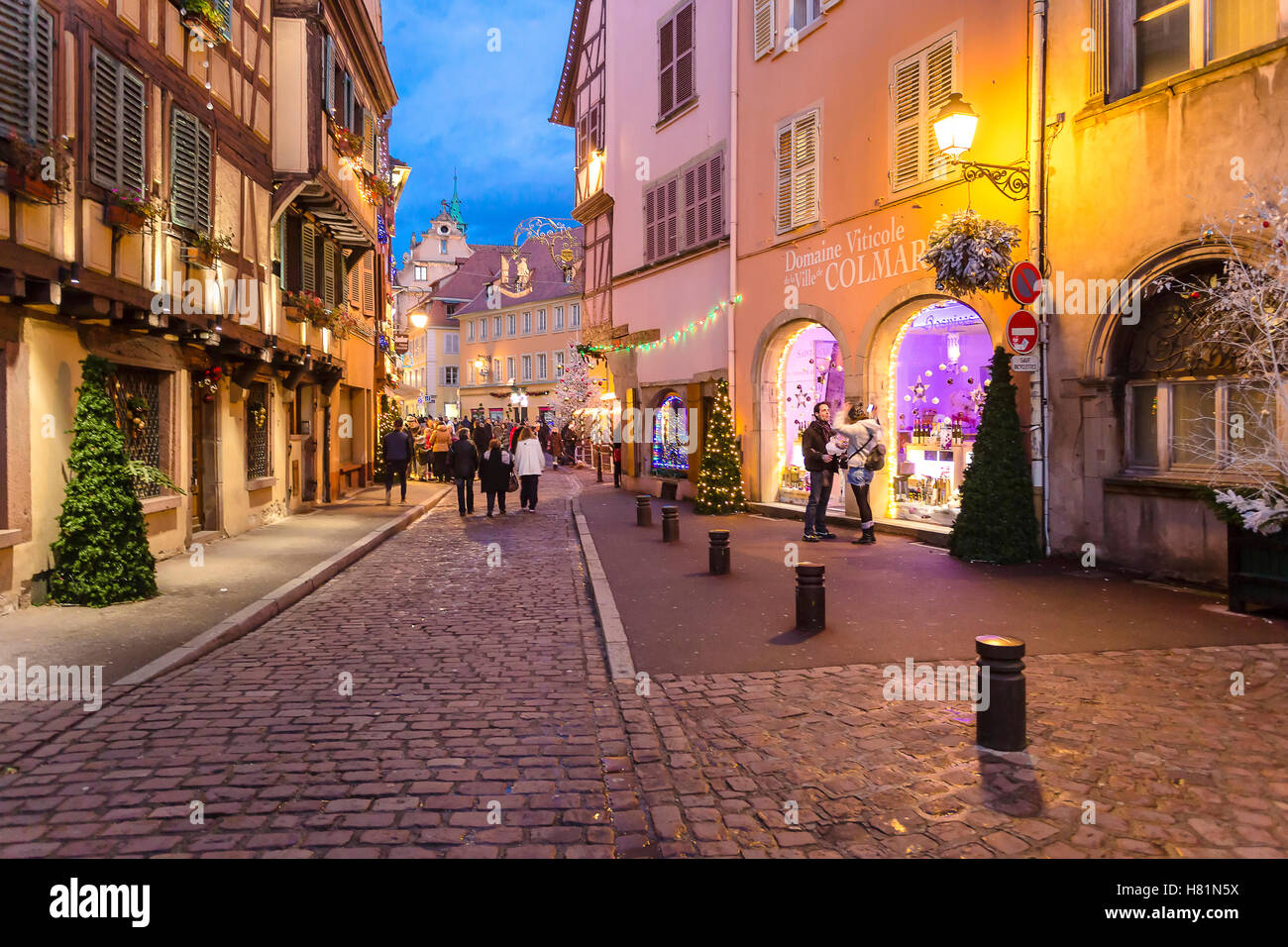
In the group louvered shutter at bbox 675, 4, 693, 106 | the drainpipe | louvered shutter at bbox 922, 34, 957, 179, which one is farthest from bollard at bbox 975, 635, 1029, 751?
louvered shutter at bbox 675, 4, 693, 106

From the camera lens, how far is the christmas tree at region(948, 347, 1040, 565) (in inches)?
426

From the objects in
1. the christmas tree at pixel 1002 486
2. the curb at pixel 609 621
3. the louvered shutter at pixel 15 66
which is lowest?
the curb at pixel 609 621

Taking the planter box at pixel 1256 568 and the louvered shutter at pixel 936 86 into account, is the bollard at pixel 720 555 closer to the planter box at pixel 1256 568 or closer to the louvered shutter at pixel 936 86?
the planter box at pixel 1256 568

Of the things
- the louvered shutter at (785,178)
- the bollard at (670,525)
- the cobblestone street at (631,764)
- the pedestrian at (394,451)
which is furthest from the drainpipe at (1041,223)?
the pedestrian at (394,451)

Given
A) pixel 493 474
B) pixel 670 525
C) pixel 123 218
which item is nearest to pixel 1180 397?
pixel 670 525

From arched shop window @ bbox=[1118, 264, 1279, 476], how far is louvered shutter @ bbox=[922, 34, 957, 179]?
13.5 ft

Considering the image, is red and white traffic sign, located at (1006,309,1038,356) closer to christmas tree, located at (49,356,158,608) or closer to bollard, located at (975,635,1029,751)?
bollard, located at (975,635,1029,751)

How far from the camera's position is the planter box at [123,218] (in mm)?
9516

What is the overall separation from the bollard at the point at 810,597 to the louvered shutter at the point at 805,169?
993 centimetres

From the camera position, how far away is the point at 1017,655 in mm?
4906

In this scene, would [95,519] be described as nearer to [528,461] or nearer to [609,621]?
[609,621]

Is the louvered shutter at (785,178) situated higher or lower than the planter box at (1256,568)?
higher

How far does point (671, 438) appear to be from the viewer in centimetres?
2309

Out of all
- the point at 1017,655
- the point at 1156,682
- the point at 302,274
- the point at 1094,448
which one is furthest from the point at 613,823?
the point at 302,274
